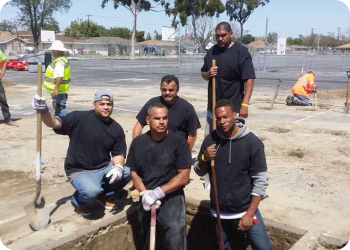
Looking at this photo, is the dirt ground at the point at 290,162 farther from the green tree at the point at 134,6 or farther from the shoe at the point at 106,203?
the green tree at the point at 134,6

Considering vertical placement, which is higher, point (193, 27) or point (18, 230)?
point (193, 27)

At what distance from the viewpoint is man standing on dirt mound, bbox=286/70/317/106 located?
40.2ft

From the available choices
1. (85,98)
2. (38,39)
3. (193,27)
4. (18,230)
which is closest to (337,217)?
(18,230)

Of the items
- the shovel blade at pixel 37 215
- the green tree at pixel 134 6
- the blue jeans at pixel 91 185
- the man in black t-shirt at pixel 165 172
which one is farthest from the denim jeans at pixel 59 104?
the green tree at pixel 134 6

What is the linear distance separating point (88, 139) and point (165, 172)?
1058 mm

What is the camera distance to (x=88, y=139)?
4301 mm

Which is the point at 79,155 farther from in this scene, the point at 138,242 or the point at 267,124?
the point at 267,124

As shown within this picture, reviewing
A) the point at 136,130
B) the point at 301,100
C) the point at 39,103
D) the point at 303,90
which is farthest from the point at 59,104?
the point at 301,100

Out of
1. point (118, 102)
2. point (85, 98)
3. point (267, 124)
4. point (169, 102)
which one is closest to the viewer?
point (169, 102)

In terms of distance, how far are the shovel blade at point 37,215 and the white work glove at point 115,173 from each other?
0.81m

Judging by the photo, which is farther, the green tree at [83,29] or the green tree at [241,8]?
the green tree at [83,29]

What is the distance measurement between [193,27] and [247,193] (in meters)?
51.9

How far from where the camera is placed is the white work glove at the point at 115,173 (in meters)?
4.16

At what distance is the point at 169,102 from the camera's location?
15.2ft
